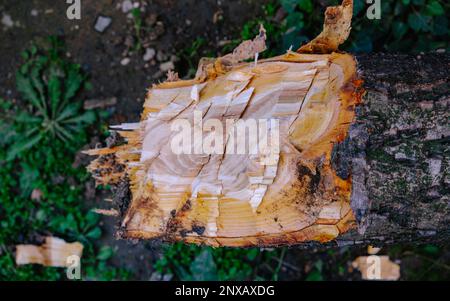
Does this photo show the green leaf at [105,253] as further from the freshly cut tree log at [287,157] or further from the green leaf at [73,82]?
the freshly cut tree log at [287,157]

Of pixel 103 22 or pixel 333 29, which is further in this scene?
pixel 103 22

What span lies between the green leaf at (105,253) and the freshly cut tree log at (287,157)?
3.79 ft

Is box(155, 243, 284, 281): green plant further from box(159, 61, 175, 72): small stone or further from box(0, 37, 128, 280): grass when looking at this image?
box(159, 61, 175, 72): small stone

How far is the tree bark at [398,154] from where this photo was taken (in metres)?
1.68

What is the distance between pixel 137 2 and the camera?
10.1 ft

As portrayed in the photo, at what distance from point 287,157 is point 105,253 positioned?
6.06 ft

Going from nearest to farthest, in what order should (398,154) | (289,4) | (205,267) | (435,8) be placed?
(398,154)
(435,8)
(289,4)
(205,267)

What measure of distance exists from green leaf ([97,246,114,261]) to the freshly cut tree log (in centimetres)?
116

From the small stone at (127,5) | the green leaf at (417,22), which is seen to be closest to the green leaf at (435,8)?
the green leaf at (417,22)

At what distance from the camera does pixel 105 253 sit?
10.3 ft

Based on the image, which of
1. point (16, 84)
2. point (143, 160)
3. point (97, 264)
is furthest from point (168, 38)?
point (97, 264)

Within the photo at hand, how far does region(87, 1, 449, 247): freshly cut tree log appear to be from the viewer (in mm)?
1699

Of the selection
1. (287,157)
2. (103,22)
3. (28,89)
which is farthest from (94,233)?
(287,157)

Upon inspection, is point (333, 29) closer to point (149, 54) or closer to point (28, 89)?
point (149, 54)
